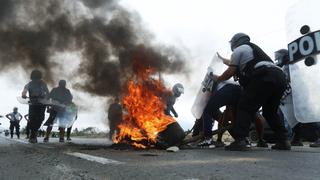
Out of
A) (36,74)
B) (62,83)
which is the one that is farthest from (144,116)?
(62,83)

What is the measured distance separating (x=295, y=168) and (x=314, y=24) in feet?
10.7

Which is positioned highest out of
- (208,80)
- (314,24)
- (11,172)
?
(314,24)

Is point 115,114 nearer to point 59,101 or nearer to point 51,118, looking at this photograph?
point 59,101

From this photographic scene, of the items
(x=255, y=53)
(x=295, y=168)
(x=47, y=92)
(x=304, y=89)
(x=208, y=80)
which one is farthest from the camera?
(x=47, y=92)

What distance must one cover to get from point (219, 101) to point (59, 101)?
6.13 metres

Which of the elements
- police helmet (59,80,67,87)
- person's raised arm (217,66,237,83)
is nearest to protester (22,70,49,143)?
police helmet (59,80,67,87)

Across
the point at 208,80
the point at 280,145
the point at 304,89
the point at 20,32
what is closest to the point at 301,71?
the point at 304,89

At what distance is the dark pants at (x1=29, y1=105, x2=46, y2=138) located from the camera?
11.7 m

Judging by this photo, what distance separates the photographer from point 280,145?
739 centimetres

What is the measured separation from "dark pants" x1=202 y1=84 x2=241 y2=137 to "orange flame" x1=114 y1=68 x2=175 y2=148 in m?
0.89

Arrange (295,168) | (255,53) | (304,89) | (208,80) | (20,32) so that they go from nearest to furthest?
(295,168), (304,89), (255,53), (208,80), (20,32)

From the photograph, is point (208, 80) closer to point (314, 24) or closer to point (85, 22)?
point (314, 24)

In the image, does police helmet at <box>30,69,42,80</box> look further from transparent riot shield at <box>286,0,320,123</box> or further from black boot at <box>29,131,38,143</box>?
transparent riot shield at <box>286,0,320,123</box>

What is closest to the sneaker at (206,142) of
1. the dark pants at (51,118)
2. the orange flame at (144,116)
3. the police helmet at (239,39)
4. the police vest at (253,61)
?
the orange flame at (144,116)
